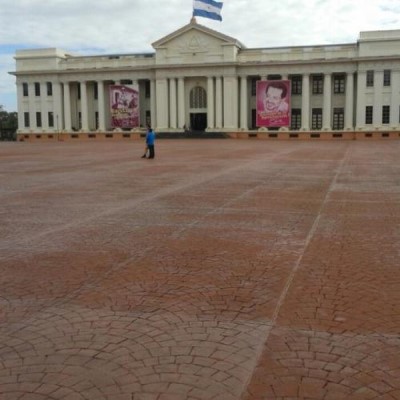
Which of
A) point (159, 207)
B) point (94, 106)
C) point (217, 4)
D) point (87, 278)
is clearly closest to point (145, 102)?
point (94, 106)

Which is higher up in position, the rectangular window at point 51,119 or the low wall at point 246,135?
the rectangular window at point 51,119

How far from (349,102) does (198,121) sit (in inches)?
→ 842

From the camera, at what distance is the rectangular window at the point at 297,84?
256 feet

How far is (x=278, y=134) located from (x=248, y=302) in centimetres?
7164

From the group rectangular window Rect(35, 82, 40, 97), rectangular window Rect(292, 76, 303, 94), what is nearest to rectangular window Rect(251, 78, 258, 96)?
rectangular window Rect(292, 76, 303, 94)

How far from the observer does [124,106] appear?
267 feet

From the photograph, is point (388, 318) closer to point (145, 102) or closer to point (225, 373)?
point (225, 373)

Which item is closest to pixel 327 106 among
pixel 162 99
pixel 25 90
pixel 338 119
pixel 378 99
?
pixel 338 119

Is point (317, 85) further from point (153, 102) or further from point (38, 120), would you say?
point (38, 120)

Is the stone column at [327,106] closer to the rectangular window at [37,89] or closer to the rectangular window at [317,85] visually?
the rectangular window at [317,85]

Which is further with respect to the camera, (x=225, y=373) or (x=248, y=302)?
(x=248, y=302)

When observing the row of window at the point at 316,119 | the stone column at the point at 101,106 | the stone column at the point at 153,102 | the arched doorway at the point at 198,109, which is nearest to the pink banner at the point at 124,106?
the stone column at the point at 101,106

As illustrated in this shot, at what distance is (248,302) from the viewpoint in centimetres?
543

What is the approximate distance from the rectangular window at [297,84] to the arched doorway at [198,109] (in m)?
12.7
